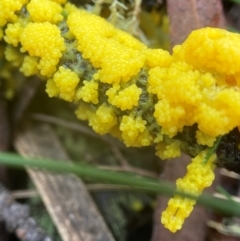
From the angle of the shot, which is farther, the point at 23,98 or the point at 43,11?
the point at 23,98

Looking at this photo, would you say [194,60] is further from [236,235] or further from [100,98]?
[236,235]

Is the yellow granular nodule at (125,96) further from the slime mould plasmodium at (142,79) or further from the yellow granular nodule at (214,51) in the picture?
the yellow granular nodule at (214,51)

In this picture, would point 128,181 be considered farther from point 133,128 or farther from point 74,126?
point 74,126

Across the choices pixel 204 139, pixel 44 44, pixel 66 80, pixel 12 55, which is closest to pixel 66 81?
pixel 66 80

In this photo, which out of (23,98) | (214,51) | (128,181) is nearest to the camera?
(128,181)

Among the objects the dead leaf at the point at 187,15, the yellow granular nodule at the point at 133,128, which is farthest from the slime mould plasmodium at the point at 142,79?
the dead leaf at the point at 187,15

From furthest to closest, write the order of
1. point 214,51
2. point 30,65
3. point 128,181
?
point 30,65
point 214,51
point 128,181

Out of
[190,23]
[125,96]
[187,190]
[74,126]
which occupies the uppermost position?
[190,23]

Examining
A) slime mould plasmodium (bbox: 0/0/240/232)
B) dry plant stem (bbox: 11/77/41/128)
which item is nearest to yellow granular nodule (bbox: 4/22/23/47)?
slime mould plasmodium (bbox: 0/0/240/232)
